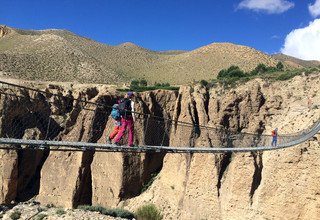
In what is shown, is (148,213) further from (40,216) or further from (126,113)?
(126,113)

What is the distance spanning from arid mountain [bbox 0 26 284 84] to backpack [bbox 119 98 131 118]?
4076 cm

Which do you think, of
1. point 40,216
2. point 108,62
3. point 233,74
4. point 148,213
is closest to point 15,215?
point 40,216

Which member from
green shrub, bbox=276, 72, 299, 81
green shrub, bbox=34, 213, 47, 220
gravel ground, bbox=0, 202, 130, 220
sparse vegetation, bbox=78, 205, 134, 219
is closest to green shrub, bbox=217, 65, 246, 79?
green shrub, bbox=276, 72, 299, 81

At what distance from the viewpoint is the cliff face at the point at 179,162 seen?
22250mm

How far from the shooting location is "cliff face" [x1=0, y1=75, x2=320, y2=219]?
22250mm

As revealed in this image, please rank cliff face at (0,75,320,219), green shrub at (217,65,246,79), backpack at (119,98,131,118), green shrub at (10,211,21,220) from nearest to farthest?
backpack at (119,98,131,118), cliff face at (0,75,320,219), green shrub at (10,211,21,220), green shrub at (217,65,246,79)

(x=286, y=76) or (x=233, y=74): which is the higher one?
(x=233, y=74)

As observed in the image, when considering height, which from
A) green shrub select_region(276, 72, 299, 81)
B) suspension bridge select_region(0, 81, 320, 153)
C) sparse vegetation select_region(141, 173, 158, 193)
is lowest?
sparse vegetation select_region(141, 173, 158, 193)

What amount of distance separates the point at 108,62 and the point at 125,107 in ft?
208

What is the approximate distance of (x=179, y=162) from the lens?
26.5 m

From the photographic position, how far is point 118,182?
26359mm

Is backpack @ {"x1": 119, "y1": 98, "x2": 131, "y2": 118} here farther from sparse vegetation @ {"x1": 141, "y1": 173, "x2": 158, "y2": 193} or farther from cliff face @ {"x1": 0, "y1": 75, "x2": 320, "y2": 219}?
sparse vegetation @ {"x1": 141, "y1": 173, "x2": 158, "y2": 193}

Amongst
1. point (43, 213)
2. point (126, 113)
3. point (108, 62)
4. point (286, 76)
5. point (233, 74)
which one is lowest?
point (43, 213)

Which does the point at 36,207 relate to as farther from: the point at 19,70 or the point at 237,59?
the point at 237,59
